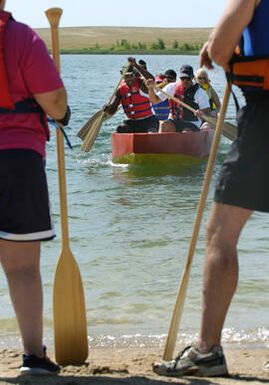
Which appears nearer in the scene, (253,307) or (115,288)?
(253,307)

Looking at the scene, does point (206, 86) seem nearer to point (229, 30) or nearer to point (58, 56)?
point (58, 56)

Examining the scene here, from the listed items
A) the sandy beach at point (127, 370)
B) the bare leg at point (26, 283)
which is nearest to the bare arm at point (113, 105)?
the sandy beach at point (127, 370)

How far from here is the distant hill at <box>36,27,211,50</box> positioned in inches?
3903

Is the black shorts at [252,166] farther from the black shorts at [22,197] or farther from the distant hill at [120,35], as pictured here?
Answer: the distant hill at [120,35]

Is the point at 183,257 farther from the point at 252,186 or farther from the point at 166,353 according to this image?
the point at 252,186

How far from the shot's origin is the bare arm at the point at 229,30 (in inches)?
143

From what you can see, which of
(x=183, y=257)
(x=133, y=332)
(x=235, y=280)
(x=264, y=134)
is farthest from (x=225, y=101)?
(x=183, y=257)

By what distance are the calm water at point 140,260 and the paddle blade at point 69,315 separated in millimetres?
970

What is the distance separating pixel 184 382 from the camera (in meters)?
3.90

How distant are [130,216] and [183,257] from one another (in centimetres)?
219

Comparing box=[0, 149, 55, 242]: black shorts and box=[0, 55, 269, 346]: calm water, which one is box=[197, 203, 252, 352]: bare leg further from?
box=[0, 55, 269, 346]: calm water

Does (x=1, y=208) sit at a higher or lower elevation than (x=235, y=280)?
higher

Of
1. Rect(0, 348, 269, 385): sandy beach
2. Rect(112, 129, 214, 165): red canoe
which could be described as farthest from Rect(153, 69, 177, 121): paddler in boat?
Rect(0, 348, 269, 385): sandy beach

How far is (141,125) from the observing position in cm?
1460
